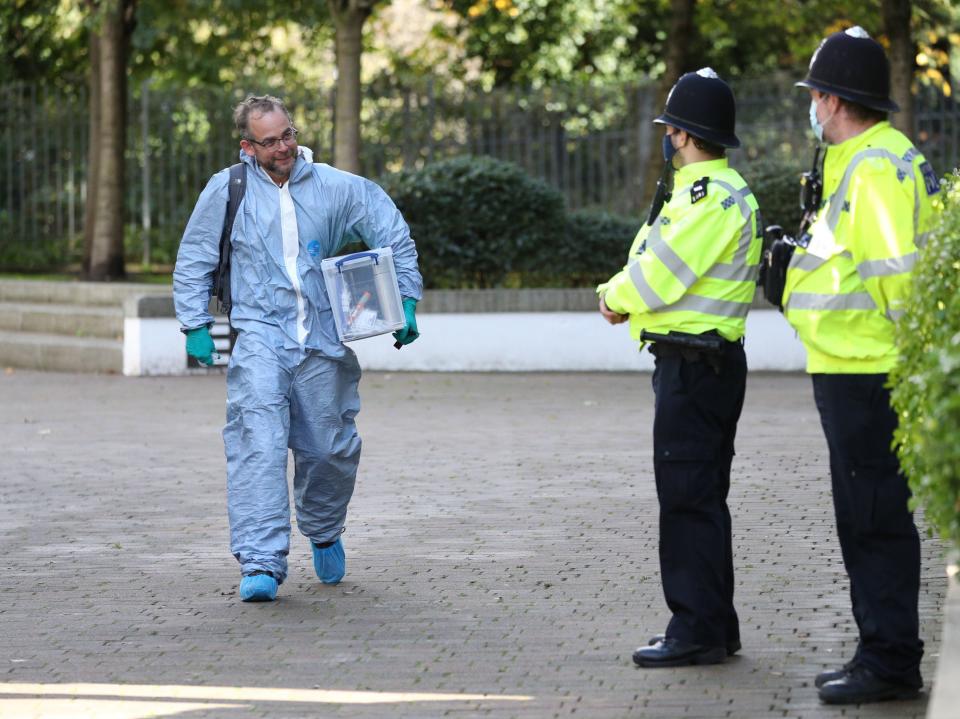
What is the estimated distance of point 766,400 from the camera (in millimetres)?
12625

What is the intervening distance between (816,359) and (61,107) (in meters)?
17.0

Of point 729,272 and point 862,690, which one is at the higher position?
point 729,272

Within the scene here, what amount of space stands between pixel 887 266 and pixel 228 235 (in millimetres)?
2829

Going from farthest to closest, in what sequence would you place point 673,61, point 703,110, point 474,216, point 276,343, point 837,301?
point 673,61 < point 474,216 < point 276,343 < point 703,110 < point 837,301


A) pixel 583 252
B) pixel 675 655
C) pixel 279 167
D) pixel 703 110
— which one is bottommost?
pixel 675 655

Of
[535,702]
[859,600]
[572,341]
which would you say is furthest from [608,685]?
[572,341]

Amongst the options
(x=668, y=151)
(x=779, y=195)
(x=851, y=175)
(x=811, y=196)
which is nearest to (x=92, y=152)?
(x=779, y=195)

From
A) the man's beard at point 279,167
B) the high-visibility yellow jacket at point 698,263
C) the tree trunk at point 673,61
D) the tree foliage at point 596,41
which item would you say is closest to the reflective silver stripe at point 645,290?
the high-visibility yellow jacket at point 698,263

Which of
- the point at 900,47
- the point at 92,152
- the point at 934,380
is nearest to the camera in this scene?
the point at 934,380

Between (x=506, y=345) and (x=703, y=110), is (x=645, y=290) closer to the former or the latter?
(x=703, y=110)

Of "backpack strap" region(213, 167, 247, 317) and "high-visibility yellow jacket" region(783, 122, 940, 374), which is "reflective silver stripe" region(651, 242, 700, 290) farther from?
"backpack strap" region(213, 167, 247, 317)

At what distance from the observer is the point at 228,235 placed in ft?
21.0

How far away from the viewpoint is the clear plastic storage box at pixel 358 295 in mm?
6363

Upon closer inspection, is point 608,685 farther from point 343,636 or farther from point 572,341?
point 572,341
